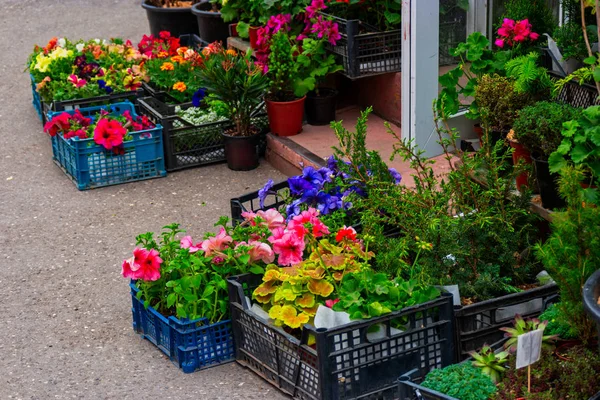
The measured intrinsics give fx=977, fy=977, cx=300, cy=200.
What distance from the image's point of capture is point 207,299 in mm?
4680

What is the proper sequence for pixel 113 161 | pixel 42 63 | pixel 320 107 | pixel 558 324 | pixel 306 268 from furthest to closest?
pixel 42 63 < pixel 320 107 < pixel 113 161 < pixel 306 268 < pixel 558 324

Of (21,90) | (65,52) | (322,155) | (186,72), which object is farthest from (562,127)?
(21,90)

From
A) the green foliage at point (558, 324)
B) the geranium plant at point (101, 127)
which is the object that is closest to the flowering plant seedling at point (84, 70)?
the geranium plant at point (101, 127)

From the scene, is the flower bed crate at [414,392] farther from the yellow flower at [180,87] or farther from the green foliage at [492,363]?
the yellow flower at [180,87]

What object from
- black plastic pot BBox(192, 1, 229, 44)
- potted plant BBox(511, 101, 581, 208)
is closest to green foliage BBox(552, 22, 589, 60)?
potted plant BBox(511, 101, 581, 208)

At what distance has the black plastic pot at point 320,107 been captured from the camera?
25.2 feet

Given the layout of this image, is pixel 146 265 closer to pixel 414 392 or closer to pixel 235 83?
pixel 414 392

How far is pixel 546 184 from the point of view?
196 inches

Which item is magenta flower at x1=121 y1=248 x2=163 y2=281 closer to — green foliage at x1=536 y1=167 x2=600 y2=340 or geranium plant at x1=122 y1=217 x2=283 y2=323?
geranium plant at x1=122 y1=217 x2=283 y2=323

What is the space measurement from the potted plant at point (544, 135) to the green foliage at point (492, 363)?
1208mm

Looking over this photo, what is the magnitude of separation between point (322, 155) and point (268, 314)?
2.68m

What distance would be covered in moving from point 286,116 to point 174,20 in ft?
10.4

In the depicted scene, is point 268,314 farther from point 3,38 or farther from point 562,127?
point 3,38

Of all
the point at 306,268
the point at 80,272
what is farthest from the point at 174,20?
the point at 306,268
